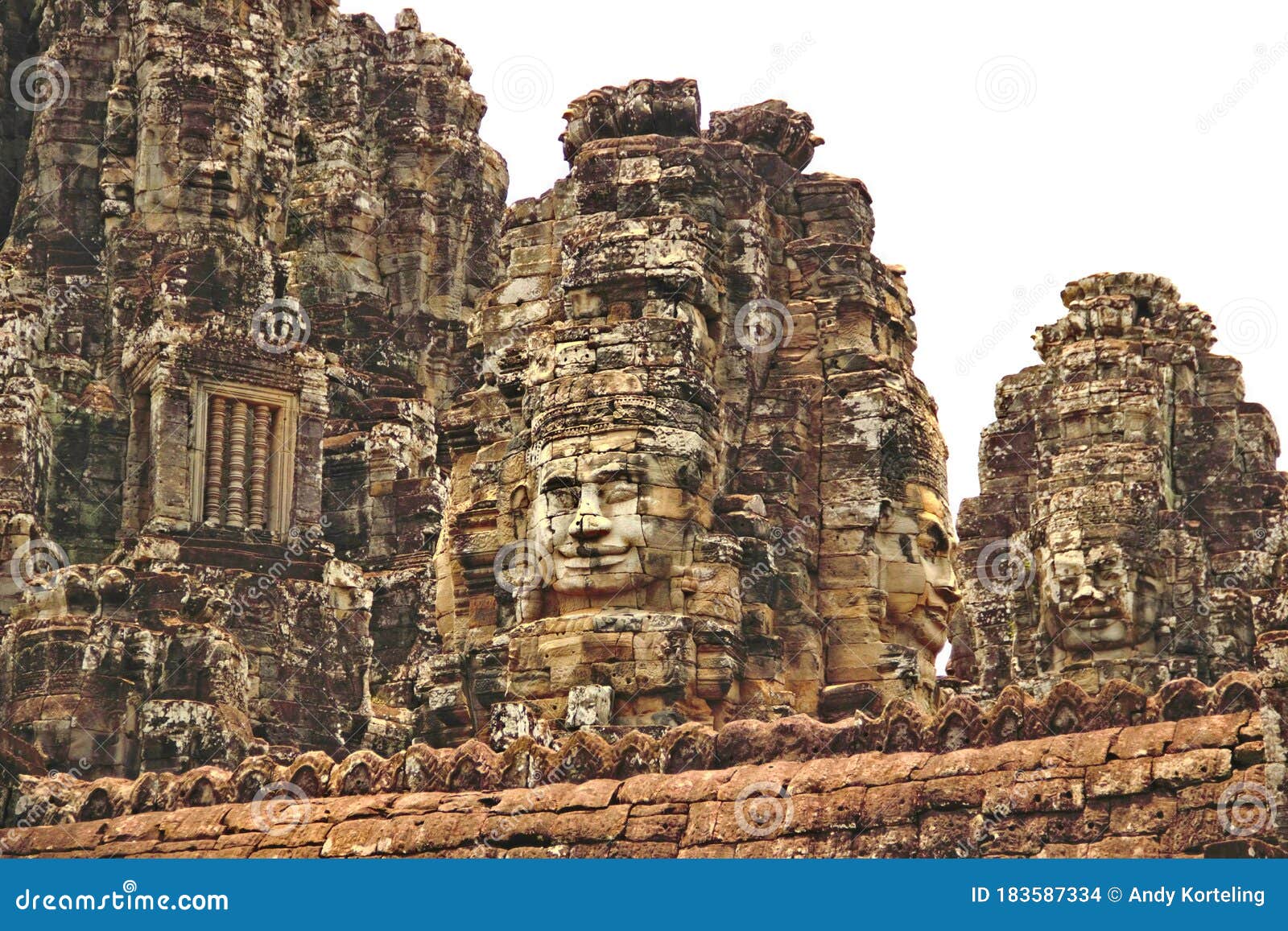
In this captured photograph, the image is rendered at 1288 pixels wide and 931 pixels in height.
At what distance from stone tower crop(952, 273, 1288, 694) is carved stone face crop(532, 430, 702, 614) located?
30.6 ft

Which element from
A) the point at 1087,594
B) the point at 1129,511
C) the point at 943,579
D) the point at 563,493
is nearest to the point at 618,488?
the point at 563,493

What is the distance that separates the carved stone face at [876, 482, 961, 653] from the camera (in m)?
29.4

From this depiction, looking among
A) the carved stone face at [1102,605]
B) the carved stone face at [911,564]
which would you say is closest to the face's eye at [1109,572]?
the carved stone face at [1102,605]

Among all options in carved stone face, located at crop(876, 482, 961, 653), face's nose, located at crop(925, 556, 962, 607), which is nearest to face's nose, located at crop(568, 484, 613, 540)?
carved stone face, located at crop(876, 482, 961, 653)

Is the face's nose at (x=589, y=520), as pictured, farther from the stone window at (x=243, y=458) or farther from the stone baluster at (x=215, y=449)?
the stone baluster at (x=215, y=449)

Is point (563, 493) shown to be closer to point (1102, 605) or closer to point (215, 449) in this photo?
point (1102, 605)

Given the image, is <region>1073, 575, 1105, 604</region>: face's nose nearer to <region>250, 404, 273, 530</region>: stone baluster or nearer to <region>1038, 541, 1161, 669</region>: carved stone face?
<region>1038, 541, 1161, 669</region>: carved stone face

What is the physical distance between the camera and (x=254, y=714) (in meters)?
37.7

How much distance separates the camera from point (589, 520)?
27.2 m

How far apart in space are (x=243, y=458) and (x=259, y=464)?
0.29 meters

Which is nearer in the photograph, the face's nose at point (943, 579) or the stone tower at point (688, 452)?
the stone tower at point (688, 452)

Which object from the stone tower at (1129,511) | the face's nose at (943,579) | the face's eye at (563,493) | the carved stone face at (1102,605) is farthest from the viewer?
the stone tower at (1129,511)

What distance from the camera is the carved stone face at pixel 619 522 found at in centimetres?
2727

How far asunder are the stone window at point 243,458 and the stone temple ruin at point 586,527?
0.20 feet
